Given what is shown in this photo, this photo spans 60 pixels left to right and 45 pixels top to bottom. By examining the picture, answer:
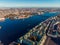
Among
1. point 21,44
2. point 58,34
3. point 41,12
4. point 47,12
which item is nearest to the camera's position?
point 21,44

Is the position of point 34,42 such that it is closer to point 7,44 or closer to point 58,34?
point 7,44

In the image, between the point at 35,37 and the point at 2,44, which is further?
the point at 35,37

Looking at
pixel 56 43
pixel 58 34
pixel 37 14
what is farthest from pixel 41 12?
pixel 56 43

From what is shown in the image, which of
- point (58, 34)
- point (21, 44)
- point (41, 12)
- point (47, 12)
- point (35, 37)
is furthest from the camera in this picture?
point (41, 12)

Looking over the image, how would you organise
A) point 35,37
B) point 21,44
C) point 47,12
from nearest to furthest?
point 21,44, point 35,37, point 47,12

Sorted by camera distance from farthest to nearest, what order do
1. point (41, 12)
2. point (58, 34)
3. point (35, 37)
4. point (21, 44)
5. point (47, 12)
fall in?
1. point (41, 12)
2. point (47, 12)
3. point (58, 34)
4. point (35, 37)
5. point (21, 44)

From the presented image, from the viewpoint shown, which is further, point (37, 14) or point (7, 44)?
point (37, 14)

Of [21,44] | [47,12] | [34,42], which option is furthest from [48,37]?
[47,12]

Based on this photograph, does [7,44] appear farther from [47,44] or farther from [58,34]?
[58,34]
